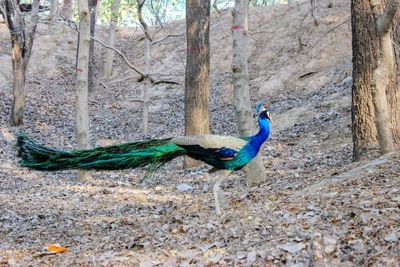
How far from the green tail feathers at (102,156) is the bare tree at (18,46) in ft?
36.7

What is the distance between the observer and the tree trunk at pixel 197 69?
12.3m

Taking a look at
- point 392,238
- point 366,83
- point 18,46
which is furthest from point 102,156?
point 18,46

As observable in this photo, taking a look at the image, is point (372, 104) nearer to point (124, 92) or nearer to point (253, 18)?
point (124, 92)

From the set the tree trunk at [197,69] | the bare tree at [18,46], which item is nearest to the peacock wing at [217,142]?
the tree trunk at [197,69]

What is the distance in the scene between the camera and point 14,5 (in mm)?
16859

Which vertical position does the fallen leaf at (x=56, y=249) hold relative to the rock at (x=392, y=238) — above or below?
below

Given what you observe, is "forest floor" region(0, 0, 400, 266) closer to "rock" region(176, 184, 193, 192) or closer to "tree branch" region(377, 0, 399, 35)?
"rock" region(176, 184, 193, 192)

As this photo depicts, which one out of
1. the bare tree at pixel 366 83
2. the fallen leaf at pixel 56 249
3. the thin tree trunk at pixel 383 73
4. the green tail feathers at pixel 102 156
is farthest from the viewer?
the bare tree at pixel 366 83

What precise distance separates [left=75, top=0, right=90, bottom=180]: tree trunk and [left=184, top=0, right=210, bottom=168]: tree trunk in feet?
8.77

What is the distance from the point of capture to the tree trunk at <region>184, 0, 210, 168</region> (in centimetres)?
1233

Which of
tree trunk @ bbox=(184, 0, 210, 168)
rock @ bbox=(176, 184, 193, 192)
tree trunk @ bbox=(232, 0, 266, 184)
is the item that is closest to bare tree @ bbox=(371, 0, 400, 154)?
tree trunk @ bbox=(232, 0, 266, 184)

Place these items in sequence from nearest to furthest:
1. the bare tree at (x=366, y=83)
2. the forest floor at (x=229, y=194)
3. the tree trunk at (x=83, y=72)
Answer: the forest floor at (x=229, y=194) → the bare tree at (x=366, y=83) → the tree trunk at (x=83, y=72)

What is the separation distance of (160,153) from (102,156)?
2.94 feet

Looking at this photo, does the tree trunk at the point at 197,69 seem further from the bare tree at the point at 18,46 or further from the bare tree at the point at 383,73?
the bare tree at the point at 18,46
